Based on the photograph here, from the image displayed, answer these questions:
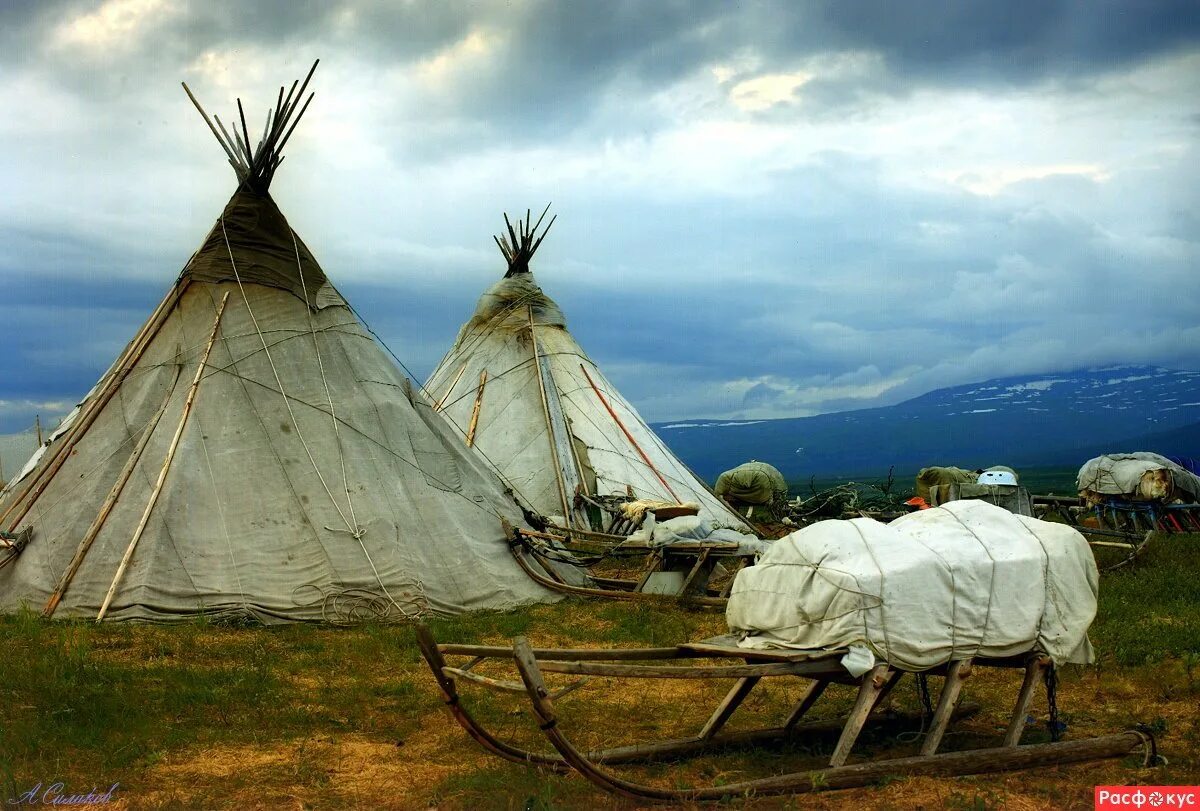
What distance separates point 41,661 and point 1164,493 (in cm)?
1200

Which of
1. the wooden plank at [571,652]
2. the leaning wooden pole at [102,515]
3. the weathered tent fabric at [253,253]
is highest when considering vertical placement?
the weathered tent fabric at [253,253]

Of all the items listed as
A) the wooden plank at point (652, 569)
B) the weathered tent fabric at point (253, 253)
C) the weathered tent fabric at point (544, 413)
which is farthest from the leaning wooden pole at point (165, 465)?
the weathered tent fabric at point (544, 413)

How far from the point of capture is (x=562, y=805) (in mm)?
4980

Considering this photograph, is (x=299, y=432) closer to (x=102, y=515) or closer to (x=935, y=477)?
(x=102, y=515)

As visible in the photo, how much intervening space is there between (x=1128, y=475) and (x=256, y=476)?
10.2 meters

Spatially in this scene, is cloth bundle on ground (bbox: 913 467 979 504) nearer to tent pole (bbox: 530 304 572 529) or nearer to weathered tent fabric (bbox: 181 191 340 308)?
tent pole (bbox: 530 304 572 529)

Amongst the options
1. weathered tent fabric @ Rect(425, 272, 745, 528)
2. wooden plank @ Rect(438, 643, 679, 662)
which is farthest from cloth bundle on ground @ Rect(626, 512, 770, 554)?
wooden plank @ Rect(438, 643, 679, 662)

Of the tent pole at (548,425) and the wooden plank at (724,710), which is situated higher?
the tent pole at (548,425)

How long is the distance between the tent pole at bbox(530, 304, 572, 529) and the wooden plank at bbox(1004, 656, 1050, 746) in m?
9.96

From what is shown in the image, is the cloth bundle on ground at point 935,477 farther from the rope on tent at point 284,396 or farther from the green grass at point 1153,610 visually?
the rope on tent at point 284,396

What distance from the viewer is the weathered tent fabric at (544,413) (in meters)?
16.5

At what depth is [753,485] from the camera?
22312mm

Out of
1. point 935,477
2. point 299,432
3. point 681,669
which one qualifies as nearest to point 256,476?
point 299,432

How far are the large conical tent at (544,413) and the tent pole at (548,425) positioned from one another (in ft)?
0.07
